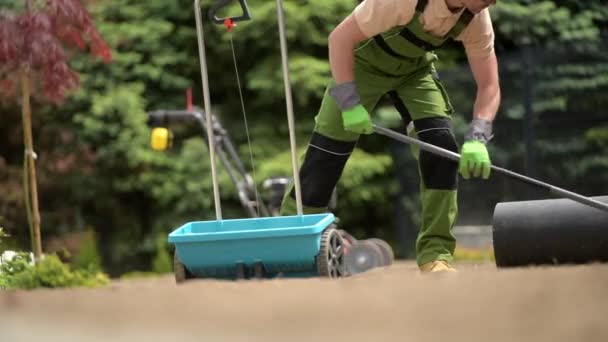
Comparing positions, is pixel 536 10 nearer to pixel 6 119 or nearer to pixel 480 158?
pixel 6 119

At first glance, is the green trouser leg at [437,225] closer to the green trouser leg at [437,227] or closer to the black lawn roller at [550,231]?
the green trouser leg at [437,227]

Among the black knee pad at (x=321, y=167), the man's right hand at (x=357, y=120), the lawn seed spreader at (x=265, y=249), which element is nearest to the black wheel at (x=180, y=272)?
the lawn seed spreader at (x=265, y=249)

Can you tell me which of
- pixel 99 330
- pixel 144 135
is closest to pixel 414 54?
pixel 99 330

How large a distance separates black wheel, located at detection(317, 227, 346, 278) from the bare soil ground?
38 cm

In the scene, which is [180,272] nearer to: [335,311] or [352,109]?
[352,109]

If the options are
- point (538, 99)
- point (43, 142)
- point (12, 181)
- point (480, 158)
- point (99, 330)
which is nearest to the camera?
point (99, 330)

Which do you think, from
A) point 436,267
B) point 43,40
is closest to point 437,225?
point 436,267

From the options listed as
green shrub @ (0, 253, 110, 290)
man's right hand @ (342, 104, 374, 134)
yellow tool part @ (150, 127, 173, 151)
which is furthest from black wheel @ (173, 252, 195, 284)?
yellow tool part @ (150, 127, 173, 151)

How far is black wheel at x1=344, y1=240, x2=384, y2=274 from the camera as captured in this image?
4.38m

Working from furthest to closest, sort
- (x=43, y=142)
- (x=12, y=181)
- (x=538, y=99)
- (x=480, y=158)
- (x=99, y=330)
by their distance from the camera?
(x=43, y=142)
(x=538, y=99)
(x=12, y=181)
(x=480, y=158)
(x=99, y=330)

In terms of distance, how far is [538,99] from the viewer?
7.41 m

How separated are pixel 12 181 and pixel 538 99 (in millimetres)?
3979

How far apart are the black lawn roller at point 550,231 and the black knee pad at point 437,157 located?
181mm

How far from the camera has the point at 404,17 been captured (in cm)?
321
